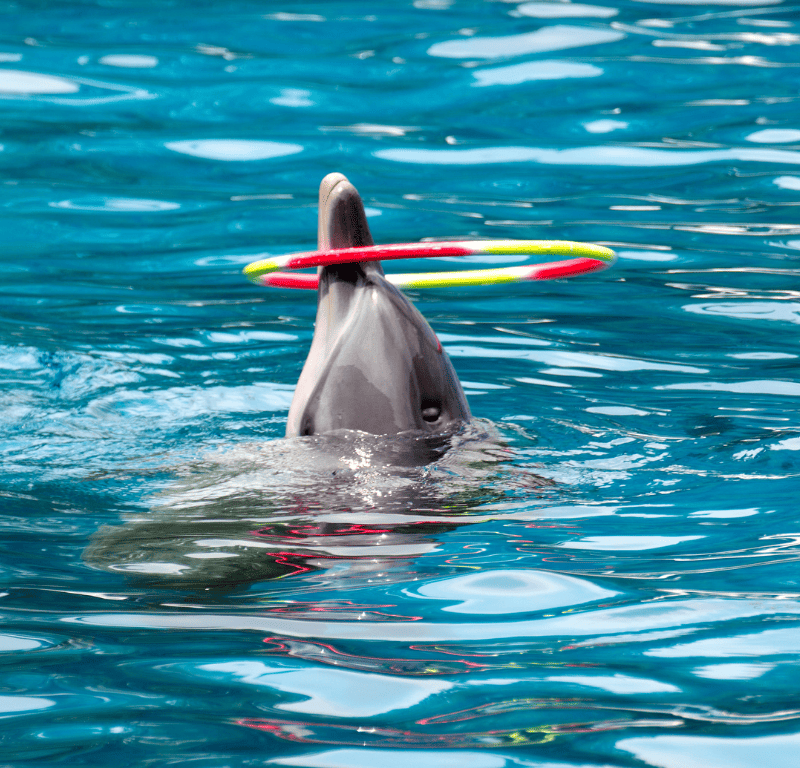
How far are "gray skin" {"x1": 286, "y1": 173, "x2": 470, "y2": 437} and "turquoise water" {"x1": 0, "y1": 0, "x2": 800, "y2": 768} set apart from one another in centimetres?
13

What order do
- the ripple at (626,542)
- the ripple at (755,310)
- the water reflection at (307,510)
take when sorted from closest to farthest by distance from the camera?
the water reflection at (307,510), the ripple at (626,542), the ripple at (755,310)

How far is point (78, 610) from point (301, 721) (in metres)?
0.86

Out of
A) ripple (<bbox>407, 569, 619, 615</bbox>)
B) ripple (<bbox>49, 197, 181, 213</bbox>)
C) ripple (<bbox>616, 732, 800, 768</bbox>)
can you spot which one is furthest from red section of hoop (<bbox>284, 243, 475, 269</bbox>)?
ripple (<bbox>49, 197, 181, 213</bbox>)

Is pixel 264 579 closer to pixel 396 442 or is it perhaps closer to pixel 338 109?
pixel 396 442

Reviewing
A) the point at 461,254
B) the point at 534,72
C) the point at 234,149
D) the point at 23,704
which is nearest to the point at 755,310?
the point at 461,254

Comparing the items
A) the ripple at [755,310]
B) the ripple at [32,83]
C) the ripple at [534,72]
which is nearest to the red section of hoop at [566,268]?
the ripple at [755,310]

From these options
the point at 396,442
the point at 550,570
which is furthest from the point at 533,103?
the point at 550,570

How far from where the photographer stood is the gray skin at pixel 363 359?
151 inches

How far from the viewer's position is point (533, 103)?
9.90m

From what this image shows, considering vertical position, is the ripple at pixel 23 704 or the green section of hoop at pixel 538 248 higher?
the green section of hoop at pixel 538 248

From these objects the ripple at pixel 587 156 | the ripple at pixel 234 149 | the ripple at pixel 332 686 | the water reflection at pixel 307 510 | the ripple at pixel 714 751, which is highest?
the ripple at pixel 234 149

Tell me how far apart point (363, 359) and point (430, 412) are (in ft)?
0.94

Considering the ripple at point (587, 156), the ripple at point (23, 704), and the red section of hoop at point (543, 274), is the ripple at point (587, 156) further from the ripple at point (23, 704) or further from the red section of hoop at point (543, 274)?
the ripple at point (23, 704)

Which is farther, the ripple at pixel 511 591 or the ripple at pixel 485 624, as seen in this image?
the ripple at pixel 511 591
